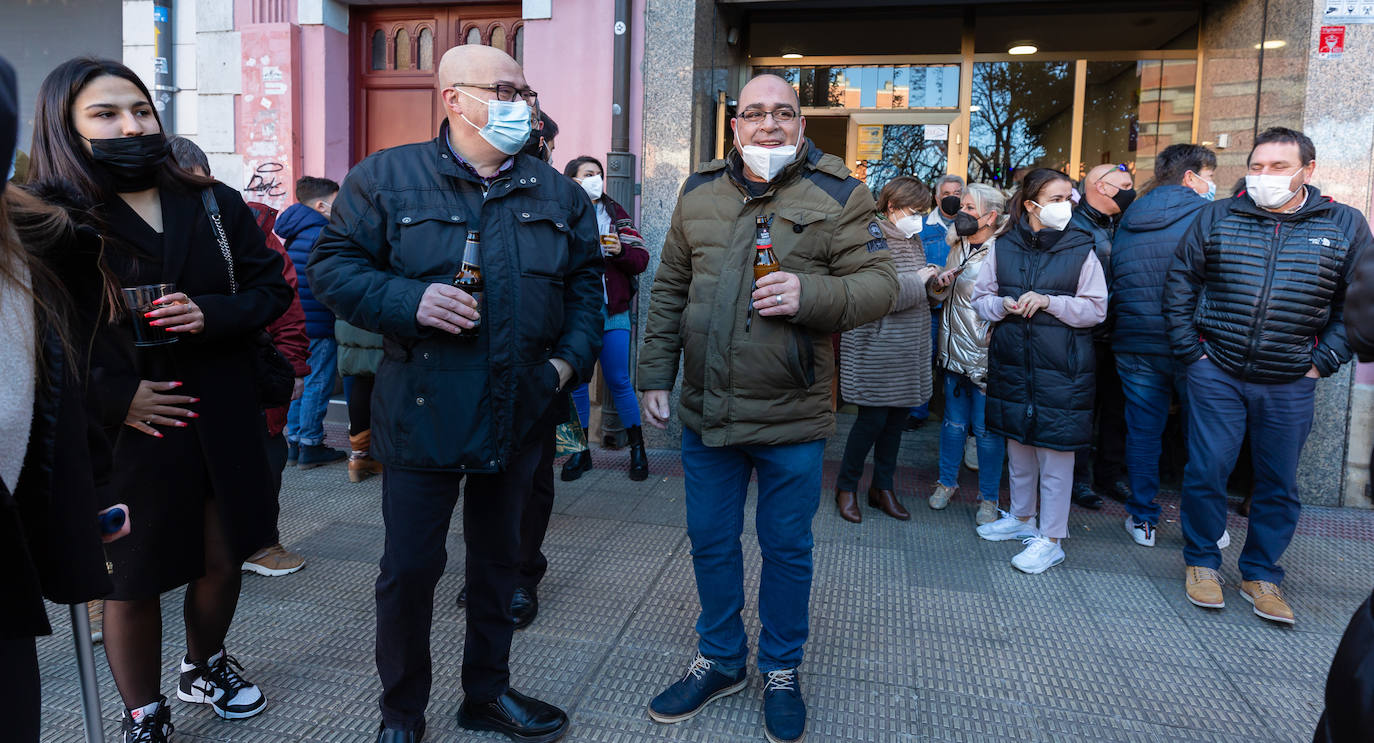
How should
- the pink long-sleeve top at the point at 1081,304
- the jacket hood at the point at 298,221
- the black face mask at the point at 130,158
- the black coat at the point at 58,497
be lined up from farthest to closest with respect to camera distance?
the jacket hood at the point at 298,221
the pink long-sleeve top at the point at 1081,304
the black face mask at the point at 130,158
the black coat at the point at 58,497

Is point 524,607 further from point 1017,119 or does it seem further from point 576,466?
point 1017,119

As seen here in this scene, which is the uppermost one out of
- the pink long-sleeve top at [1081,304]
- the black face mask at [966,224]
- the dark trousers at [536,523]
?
the black face mask at [966,224]

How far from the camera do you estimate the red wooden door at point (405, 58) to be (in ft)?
24.8

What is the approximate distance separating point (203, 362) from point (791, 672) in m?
2.14

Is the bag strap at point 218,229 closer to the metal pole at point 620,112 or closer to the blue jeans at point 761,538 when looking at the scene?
the blue jeans at point 761,538

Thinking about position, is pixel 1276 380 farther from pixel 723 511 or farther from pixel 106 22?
pixel 106 22

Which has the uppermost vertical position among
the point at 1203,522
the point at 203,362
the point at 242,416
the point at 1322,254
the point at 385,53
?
the point at 385,53

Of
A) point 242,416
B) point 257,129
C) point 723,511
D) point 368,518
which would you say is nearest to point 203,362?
point 242,416

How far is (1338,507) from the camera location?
18.7ft

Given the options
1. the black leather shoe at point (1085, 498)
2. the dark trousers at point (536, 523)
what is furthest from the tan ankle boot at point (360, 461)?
the black leather shoe at point (1085, 498)

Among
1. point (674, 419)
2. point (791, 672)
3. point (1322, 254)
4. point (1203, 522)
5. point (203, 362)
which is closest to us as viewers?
point (203, 362)

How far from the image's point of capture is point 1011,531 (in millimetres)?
4910

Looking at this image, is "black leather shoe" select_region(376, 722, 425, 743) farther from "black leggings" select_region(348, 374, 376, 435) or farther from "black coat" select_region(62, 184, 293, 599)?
"black leggings" select_region(348, 374, 376, 435)

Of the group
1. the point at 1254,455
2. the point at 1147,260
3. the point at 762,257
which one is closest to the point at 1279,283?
the point at 1254,455
